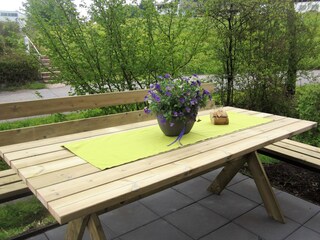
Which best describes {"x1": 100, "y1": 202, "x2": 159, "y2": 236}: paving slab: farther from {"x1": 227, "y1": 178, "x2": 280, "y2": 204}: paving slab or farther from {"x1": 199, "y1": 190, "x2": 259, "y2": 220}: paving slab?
{"x1": 227, "y1": 178, "x2": 280, "y2": 204}: paving slab

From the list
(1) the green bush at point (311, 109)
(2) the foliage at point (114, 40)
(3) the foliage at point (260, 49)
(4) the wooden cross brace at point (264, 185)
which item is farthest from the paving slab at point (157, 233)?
(3) the foliage at point (260, 49)

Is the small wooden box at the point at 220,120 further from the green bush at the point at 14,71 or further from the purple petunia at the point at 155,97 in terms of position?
the green bush at the point at 14,71

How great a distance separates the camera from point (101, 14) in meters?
3.86

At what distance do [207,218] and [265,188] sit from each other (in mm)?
528

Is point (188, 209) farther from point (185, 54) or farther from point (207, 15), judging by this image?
point (207, 15)

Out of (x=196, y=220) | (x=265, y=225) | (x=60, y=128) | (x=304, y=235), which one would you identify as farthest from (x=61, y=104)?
(x=304, y=235)

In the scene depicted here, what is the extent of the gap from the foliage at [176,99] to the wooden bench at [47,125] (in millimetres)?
910

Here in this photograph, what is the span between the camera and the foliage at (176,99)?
188 centimetres

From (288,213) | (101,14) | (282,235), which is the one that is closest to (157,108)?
(282,235)

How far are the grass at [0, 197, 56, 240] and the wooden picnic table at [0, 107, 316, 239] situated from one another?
31.7 inches

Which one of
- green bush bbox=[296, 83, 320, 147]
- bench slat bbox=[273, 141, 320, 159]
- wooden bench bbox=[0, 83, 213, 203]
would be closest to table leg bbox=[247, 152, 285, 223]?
bench slat bbox=[273, 141, 320, 159]

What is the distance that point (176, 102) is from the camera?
6.18ft

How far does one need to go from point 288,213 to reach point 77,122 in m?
→ 1.93

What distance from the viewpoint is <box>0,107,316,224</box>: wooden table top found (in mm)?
1258
